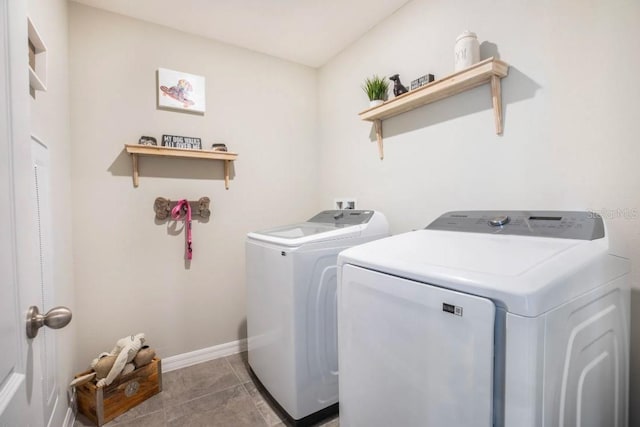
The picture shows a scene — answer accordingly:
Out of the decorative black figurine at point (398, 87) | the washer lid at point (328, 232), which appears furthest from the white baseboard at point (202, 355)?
the decorative black figurine at point (398, 87)

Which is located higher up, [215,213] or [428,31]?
[428,31]

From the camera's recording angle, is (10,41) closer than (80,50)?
Yes

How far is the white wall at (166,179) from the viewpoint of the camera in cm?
195

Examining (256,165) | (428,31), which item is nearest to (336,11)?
(428,31)

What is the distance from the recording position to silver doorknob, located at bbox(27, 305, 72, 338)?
652mm

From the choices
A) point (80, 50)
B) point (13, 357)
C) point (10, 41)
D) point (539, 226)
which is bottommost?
point (13, 357)

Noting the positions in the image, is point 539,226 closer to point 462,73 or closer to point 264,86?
point 462,73

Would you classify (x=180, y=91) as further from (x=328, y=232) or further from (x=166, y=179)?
(x=328, y=232)

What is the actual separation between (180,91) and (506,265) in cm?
230

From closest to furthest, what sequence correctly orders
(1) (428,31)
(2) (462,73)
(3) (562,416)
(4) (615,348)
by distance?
(3) (562,416) < (4) (615,348) < (2) (462,73) < (1) (428,31)

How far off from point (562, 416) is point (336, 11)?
2309mm

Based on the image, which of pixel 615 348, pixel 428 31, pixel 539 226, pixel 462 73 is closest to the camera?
pixel 615 348

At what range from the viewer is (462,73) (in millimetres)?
1471

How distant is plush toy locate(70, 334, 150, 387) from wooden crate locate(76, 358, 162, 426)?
0.11ft
